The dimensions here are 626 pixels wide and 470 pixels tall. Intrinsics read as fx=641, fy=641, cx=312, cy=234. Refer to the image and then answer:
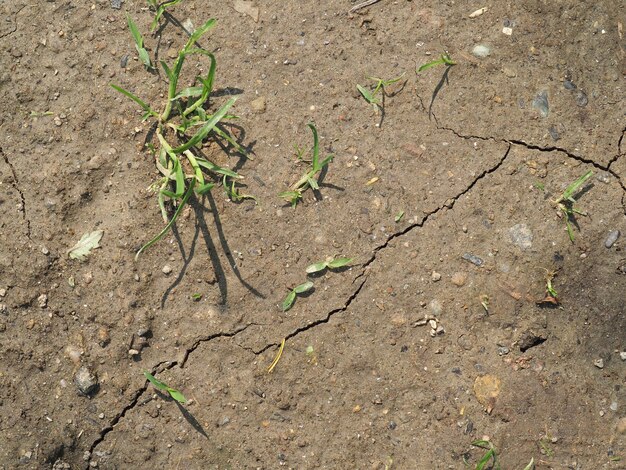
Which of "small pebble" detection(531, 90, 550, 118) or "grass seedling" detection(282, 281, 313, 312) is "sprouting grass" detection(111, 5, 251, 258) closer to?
"grass seedling" detection(282, 281, 313, 312)

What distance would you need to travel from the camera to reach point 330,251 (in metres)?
2.89

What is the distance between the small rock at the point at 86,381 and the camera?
109 inches

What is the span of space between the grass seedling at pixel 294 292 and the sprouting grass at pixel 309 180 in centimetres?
37

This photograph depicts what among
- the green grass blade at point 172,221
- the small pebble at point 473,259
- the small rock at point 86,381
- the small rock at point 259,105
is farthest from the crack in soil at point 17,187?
the small pebble at point 473,259

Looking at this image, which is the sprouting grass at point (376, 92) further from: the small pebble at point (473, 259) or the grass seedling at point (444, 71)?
the small pebble at point (473, 259)

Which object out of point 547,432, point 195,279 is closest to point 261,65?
point 195,279

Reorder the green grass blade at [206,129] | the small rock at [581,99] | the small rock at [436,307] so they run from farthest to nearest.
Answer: the small rock at [581,99] → the small rock at [436,307] → the green grass blade at [206,129]

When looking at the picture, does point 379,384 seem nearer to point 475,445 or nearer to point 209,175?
point 475,445

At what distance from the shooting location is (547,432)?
2.79 meters

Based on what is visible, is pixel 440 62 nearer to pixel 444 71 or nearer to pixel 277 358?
pixel 444 71

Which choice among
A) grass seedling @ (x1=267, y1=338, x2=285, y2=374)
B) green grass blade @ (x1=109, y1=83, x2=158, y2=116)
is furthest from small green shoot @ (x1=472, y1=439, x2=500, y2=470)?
green grass blade @ (x1=109, y1=83, x2=158, y2=116)

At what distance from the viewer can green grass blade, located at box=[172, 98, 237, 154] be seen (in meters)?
2.74

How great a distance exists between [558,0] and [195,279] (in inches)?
83.6

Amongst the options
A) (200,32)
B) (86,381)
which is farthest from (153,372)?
(200,32)
